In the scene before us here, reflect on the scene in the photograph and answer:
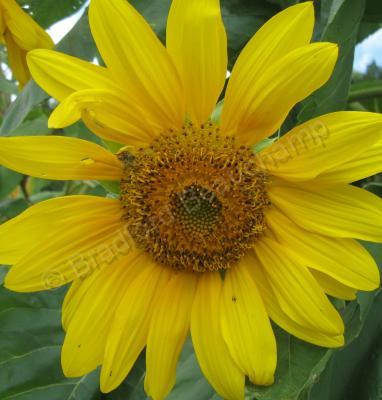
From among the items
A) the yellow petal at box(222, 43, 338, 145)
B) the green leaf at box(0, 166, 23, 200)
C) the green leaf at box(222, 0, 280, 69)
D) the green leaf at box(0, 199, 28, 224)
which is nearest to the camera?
the yellow petal at box(222, 43, 338, 145)

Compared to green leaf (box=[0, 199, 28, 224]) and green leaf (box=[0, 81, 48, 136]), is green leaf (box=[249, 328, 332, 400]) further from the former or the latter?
green leaf (box=[0, 199, 28, 224])

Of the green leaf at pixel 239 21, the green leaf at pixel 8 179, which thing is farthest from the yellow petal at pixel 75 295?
the green leaf at pixel 8 179

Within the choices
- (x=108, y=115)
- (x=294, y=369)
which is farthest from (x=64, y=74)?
(x=294, y=369)

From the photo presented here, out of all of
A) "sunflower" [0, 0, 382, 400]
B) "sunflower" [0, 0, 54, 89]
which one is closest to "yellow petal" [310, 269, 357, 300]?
"sunflower" [0, 0, 382, 400]

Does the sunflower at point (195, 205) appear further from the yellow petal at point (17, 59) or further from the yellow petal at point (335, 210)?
the yellow petal at point (17, 59)

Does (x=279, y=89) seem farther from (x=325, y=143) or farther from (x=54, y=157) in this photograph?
(x=54, y=157)

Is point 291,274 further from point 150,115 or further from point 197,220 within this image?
point 150,115
